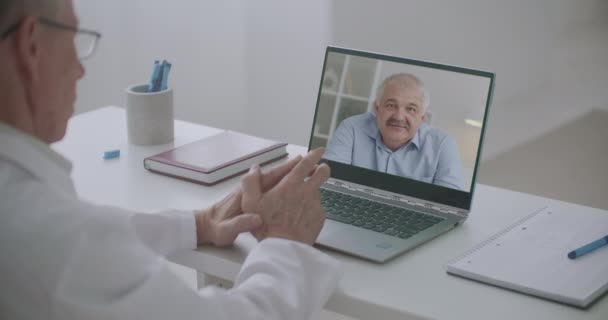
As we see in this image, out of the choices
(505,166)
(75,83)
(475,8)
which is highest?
(475,8)

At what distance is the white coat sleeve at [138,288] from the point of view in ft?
2.80

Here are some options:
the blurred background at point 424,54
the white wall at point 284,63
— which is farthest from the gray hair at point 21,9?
the white wall at point 284,63

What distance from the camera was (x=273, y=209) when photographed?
3.97ft

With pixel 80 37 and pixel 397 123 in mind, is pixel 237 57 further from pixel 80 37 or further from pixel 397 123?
pixel 80 37

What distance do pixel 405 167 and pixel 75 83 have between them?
0.62 metres

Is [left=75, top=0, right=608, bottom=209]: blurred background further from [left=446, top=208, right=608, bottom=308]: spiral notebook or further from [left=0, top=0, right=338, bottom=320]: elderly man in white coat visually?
[left=0, top=0, right=338, bottom=320]: elderly man in white coat

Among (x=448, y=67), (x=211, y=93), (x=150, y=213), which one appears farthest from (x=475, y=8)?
(x=150, y=213)

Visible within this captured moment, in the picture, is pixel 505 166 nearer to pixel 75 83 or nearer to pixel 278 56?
pixel 278 56

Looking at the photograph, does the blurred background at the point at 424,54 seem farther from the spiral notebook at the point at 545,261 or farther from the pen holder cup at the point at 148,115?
the spiral notebook at the point at 545,261

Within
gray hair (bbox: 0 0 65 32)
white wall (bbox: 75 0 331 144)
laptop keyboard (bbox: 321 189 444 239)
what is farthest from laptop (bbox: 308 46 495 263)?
white wall (bbox: 75 0 331 144)

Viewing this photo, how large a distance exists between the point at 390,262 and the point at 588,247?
305mm

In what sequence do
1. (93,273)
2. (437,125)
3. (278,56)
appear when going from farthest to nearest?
(278,56) < (437,125) < (93,273)

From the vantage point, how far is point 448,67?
1.35 m

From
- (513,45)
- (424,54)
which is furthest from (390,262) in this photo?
(424,54)
